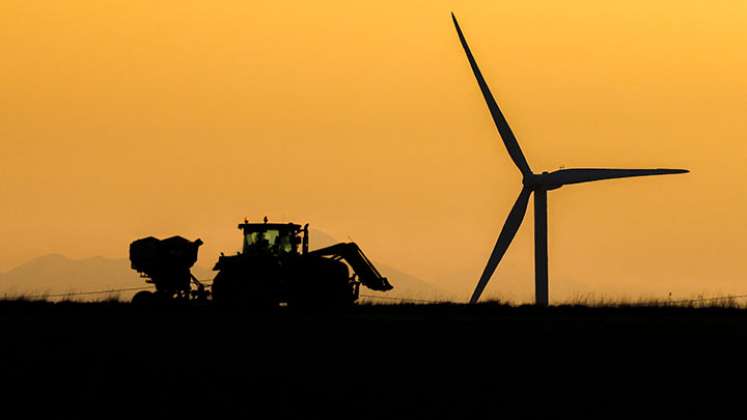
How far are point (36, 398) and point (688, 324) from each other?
2466 cm

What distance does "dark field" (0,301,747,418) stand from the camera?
1080 inches

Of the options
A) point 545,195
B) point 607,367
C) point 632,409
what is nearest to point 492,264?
point 545,195

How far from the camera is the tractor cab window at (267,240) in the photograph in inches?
2120

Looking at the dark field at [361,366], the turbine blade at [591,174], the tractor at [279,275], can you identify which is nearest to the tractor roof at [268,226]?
the tractor at [279,275]

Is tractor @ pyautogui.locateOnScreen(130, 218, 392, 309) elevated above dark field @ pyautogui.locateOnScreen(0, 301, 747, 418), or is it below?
above

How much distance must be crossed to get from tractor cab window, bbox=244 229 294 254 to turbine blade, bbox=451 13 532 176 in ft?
49.2

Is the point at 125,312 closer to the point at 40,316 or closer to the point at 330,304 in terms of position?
the point at 40,316

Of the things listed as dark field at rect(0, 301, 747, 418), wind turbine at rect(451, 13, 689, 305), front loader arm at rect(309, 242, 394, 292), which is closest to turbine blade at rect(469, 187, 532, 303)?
wind turbine at rect(451, 13, 689, 305)

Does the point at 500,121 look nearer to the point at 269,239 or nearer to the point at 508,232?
the point at 508,232

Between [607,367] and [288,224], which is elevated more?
[288,224]

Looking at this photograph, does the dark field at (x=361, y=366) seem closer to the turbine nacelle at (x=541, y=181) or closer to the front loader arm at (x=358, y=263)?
the front loader arm at (x=358, y=263)

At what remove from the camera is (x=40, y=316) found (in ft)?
153

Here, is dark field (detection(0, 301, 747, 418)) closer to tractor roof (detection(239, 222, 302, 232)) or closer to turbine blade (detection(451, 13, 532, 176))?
tractor roof (detection(239, 222, 302, 232))

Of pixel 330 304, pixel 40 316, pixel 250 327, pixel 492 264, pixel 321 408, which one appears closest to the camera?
pixel 321 408
